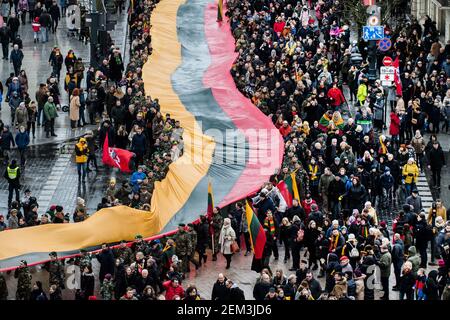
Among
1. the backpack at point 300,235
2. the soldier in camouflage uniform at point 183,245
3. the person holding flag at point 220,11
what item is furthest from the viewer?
the person holding flag at point 220,11

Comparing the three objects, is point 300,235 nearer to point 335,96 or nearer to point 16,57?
point 335,96

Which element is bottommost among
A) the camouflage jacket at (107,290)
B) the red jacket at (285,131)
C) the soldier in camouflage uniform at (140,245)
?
the camouflage jacket at (107,290)

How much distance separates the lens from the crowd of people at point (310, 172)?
3225 centimetres

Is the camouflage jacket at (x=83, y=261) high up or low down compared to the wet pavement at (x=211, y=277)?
up

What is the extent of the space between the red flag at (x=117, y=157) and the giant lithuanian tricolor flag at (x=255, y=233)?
767 centimetres

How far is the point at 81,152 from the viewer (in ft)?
137

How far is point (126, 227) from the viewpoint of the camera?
3509cm

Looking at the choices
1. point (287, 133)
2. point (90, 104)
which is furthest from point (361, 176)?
point (90, 104)

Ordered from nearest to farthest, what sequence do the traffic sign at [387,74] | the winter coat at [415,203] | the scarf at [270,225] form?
1. the scarf at [270,225]
2. the winter coat at [415,203]
3. the traffic sign at [387,74]

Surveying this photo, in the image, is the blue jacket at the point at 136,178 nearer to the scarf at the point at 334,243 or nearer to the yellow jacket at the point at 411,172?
the scarf at the point at 334,243

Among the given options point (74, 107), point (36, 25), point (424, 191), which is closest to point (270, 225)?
point (424, 191)

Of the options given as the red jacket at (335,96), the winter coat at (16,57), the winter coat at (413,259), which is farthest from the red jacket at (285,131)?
the winter coat at (16,57)
